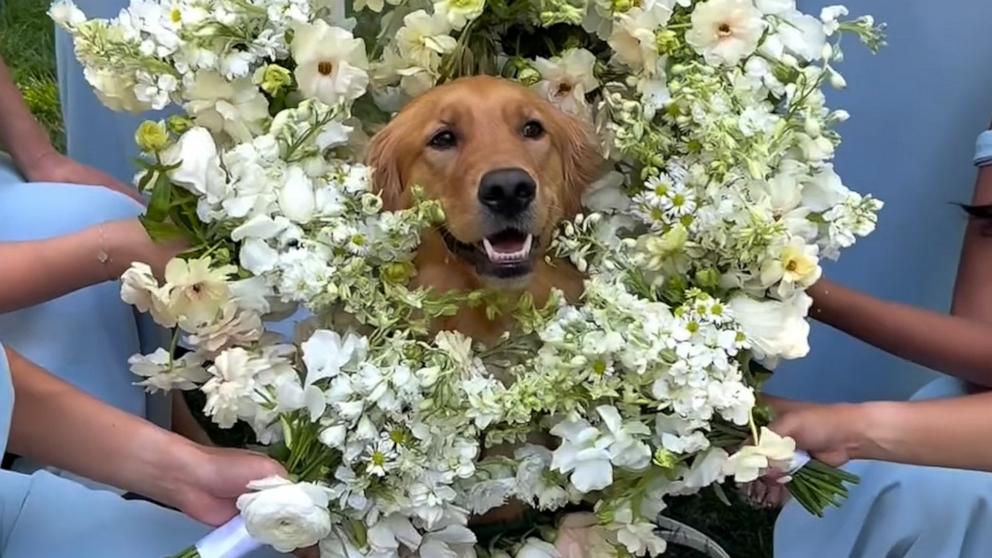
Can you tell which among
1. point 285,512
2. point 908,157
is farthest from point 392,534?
point 908,157

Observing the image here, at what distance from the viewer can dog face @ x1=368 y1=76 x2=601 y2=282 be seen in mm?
1600

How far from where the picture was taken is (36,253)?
65.8 inches

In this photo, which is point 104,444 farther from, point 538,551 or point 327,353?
point 538,551

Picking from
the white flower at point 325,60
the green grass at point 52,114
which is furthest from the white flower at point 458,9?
the green grass at point 52,114

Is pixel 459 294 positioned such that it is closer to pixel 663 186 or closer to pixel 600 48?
pixel 663 186

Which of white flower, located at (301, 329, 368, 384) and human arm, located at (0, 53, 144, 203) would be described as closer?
white flower, located at (301, 329, 368, 384)

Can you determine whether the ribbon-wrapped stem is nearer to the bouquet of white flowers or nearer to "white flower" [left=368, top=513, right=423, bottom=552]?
the bouquet of white flowers

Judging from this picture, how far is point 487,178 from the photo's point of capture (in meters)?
1.59

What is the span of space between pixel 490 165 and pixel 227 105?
13.8 inches

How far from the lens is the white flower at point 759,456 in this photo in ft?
4.57

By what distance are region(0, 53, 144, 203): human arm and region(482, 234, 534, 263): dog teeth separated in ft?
2.62

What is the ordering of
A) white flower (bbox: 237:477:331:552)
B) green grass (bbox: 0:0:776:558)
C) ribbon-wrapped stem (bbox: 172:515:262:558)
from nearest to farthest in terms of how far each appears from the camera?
white flower (bbox: 237:477:331:552) → ribbon-wrapped stem (bbox: 172:515:262:558) → green grass (bbox: 0:0:776:558)

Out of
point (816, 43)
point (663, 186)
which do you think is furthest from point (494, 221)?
point (816, 43)

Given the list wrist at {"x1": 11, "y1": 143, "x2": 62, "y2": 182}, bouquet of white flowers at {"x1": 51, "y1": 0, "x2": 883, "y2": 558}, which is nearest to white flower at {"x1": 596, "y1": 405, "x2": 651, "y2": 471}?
bouquet of white flowers at {"x1": 51, "y1": 0, "x2": 883, "y2": 558}
